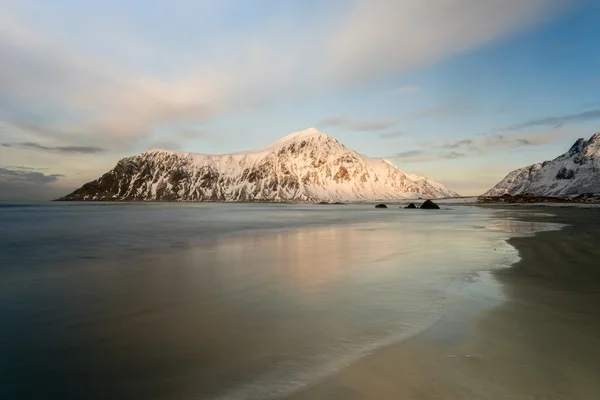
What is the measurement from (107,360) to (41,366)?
1.04 m

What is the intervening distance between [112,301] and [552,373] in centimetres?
1044

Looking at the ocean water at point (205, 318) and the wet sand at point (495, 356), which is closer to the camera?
the wet sand at point (495, 356)

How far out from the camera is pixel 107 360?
6465mm

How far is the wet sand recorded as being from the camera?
529cm

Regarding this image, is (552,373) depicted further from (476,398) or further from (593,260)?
(593,260)

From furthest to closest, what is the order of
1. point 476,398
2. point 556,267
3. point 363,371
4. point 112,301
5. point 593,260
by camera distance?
1. point 593,260
2. point 556,267
3. point 112,301
4. point 363,371
5. point 476,398

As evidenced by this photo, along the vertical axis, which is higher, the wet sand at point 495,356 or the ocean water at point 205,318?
the wet sand at point 495,356

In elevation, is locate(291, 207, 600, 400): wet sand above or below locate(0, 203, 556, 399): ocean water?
above

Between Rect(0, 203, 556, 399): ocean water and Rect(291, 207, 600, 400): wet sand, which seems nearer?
Rect(291, 207, 600, 400): wet sand

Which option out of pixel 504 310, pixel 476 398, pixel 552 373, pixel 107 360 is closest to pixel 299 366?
pixel 476 398

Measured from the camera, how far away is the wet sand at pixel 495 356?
5.29 m

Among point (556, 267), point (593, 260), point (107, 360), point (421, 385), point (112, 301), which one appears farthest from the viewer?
point (593, 260)

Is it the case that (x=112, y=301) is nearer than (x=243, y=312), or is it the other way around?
(x=243, y=312)

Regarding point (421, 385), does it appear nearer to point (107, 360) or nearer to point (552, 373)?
point (552, 373)
